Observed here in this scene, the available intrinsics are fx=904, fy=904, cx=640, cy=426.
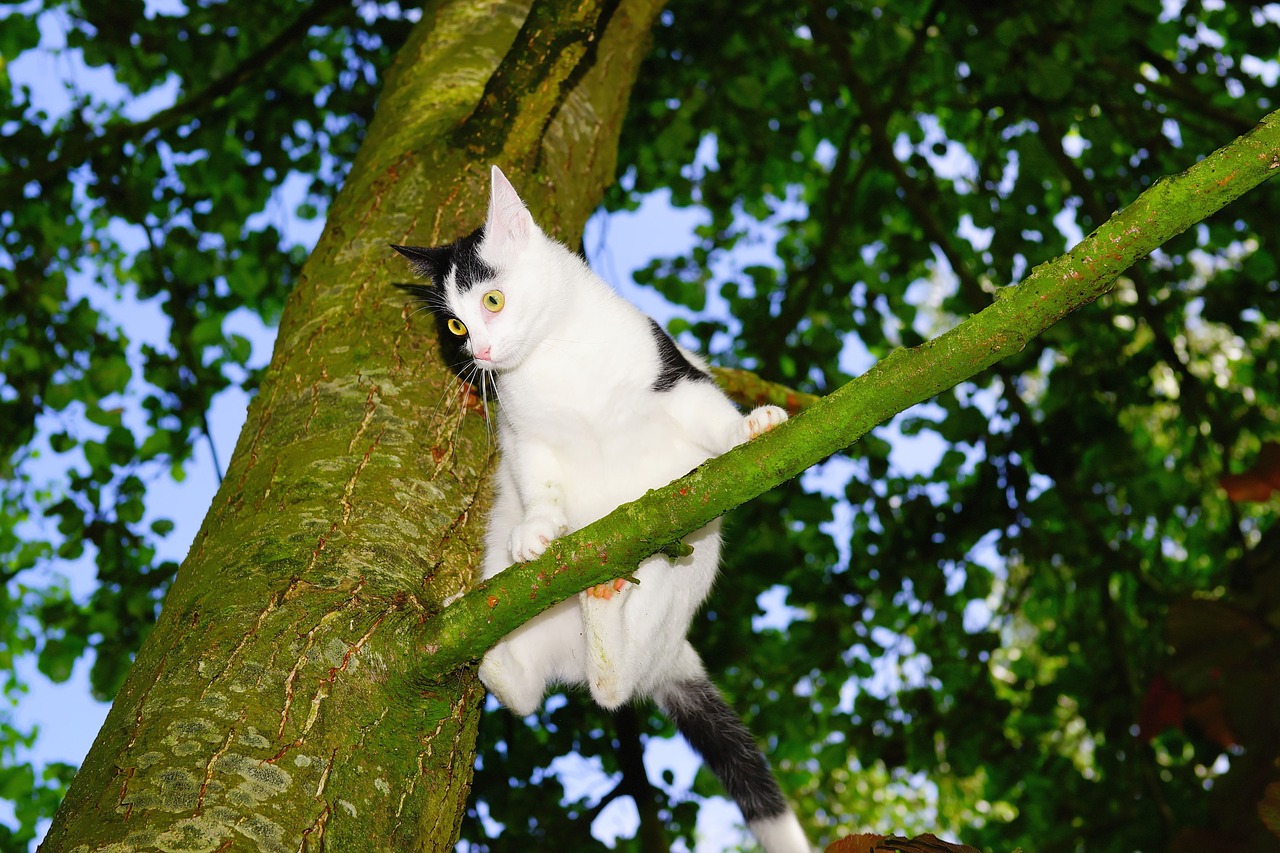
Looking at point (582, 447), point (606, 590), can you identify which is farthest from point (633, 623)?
point (582, 447)

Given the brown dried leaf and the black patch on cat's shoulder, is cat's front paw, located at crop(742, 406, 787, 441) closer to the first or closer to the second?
the black patch on cat's shoulder

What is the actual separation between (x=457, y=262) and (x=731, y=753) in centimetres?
190

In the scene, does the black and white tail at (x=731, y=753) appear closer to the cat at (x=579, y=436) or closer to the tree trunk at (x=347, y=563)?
the cat at (x=579, y=436)

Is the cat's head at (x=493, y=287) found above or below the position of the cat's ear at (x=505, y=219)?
below

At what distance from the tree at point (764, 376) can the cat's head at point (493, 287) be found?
0.16 metres

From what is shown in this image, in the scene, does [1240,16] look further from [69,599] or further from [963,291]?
[69,599]

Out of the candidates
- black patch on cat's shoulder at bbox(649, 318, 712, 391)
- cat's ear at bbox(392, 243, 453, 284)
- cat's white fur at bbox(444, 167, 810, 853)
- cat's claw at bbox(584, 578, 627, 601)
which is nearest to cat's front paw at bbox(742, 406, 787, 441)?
cat's white fur at bbox(444, 167, 810, 853)

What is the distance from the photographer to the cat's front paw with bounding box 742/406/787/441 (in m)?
2.49

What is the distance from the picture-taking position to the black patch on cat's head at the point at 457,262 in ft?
9.37

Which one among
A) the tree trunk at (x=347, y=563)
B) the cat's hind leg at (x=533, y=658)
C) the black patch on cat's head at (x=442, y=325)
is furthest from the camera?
the black patch on cat's head at (x=442, y=325)

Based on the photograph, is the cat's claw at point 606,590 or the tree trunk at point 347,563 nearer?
the tree trunk at point 347,563

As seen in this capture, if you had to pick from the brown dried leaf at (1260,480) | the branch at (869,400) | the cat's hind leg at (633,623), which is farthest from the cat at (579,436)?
the brown dried leaf at (1260,480)

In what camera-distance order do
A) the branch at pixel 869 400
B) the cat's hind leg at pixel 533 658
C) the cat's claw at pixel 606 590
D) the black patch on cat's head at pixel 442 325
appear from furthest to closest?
1. the black patch on cat's head at pixel 442 325
2. the cat's hind leg at pixel 533 658
3. the cat's claw at pixel 606 590
4. the branch at pixel 869 400

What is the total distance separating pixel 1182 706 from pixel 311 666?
3.42 metres
